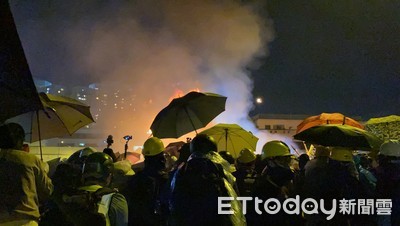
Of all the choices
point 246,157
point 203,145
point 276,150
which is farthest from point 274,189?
point 246,157

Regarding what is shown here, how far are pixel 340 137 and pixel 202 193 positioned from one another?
237 cm

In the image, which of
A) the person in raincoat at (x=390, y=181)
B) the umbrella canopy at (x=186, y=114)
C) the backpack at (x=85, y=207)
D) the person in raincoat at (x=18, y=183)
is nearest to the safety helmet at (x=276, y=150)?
the person in raincoat at (x=390, y=181)

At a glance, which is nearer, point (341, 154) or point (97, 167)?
point (97, 167)

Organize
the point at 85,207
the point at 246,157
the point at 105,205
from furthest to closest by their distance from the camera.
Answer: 1. the point at 246,157
2. the point at 105,205
3. the point at 85,207

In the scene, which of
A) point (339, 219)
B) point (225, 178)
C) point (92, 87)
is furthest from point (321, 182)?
point (92, 87)

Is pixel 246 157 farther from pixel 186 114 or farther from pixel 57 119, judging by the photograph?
pixel 57 119

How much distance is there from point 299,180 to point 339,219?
844mm

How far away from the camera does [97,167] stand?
3.17m

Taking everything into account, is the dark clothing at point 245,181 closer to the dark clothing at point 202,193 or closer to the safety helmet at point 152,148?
the safety helmet at point 152,148

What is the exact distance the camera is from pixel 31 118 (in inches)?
248

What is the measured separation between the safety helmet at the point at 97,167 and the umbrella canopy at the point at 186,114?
3.89 m

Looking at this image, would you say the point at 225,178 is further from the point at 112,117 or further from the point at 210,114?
the point at 112,117

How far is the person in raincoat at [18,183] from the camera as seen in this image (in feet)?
11.2

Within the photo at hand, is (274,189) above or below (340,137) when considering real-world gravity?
below
